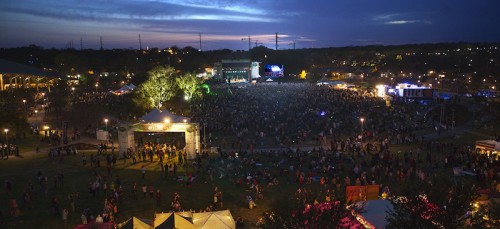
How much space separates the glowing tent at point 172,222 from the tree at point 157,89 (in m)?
28.1

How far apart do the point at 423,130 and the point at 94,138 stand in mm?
25389

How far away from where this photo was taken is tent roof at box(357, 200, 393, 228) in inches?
433

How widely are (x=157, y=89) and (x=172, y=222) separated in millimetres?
29512

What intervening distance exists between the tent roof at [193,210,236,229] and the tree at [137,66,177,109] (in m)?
28.1

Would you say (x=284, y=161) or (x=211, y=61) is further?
(x=211, y=61)

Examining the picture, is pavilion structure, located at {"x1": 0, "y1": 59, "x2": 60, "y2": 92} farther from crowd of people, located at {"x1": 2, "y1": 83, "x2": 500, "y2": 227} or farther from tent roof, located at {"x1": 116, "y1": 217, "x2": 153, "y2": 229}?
tent roof, located at {"x1": 116, "y1": 217, "x2": 153, "y2": 229}

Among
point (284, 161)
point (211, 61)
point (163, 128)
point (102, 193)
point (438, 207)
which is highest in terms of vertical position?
point (211, 61)

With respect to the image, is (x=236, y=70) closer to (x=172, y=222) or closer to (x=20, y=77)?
(x=20, y=77)

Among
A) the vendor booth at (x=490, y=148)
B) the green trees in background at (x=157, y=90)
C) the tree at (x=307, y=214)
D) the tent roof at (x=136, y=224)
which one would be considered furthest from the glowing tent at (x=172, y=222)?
the green trees in background at (x=157, y=90)

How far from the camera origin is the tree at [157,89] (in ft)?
127

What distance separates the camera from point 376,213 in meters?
11.4

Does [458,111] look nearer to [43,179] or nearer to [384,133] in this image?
[384,133]

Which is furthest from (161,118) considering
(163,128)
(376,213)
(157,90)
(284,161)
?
(157,90)

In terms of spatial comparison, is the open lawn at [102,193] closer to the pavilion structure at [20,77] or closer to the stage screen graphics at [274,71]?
the pavilion structure at [20,77]
